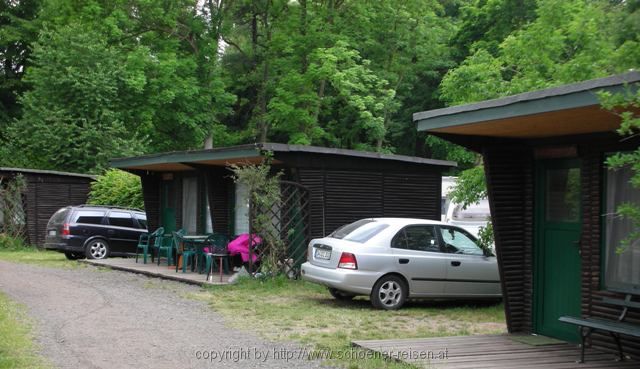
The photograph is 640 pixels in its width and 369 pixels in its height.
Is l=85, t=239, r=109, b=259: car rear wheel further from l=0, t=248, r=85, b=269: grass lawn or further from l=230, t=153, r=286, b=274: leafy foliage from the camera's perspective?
l=230, t=153, r=286, b=274: leafy foliage

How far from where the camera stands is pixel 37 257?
24359mm

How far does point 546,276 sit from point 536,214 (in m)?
0.77

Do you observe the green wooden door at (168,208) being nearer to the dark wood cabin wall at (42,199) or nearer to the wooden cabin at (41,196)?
the wooden cabin at (41,196)

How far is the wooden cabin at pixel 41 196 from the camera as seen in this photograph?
28031mm

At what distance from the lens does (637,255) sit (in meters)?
8.97

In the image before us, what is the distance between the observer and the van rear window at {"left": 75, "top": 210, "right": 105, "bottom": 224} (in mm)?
23234

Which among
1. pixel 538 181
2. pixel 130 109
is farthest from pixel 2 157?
pixel 538 181

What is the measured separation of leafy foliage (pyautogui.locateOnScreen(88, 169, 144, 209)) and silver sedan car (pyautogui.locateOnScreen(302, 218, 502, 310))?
572 inches

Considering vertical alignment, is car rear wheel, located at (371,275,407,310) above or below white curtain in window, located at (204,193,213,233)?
below

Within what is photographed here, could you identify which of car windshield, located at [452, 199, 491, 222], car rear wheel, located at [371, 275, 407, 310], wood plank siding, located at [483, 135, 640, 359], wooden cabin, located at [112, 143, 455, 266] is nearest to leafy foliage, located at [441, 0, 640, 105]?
wooden cabin, located at [112, 143, 455, 266]

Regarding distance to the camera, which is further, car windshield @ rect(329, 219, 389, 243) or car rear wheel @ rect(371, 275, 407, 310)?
car windshield @ rect(329, 219, 389, 243)

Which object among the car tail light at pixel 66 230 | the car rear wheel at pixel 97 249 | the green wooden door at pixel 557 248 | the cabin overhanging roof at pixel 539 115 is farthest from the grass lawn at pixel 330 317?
the car tail light at pixel 66 230

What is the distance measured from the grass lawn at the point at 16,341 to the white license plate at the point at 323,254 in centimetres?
451

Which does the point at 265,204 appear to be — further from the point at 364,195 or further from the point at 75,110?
the point at 75,110
